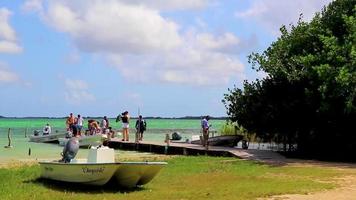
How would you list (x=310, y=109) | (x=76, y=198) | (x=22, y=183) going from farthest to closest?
1. (x=310, y=109)
2. (x=22, y=183)
3. (x=76, y=198)

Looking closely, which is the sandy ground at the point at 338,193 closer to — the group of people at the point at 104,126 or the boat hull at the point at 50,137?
the group of people at the point at 104,126

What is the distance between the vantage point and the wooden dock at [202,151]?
27875mm

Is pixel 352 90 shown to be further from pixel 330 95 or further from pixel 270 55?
pixel 270 55

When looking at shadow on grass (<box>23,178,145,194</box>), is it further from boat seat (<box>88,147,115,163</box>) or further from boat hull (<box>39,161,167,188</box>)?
boat seat (<box>88,147,115,163</box>)

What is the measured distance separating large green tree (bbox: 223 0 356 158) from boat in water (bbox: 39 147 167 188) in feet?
36.9

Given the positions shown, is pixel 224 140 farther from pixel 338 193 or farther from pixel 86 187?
pixel 338 193

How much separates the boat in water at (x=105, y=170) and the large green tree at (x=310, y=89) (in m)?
11.3

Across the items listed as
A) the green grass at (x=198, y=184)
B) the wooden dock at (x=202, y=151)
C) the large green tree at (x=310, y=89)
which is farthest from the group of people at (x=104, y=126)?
the green grass at (x=198, y=184)

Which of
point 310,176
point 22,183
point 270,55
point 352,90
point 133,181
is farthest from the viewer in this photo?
point 270,55

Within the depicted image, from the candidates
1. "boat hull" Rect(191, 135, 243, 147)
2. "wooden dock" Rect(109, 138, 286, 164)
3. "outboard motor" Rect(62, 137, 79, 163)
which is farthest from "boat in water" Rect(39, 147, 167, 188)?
"boat hull" Rect(191, 135, 243, 147)

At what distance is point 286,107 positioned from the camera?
29562 mm

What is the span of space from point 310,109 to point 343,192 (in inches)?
502

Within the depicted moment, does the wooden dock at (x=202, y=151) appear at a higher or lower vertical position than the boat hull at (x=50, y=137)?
lower

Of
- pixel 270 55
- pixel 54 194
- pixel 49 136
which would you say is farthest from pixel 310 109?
pixel 49 136
